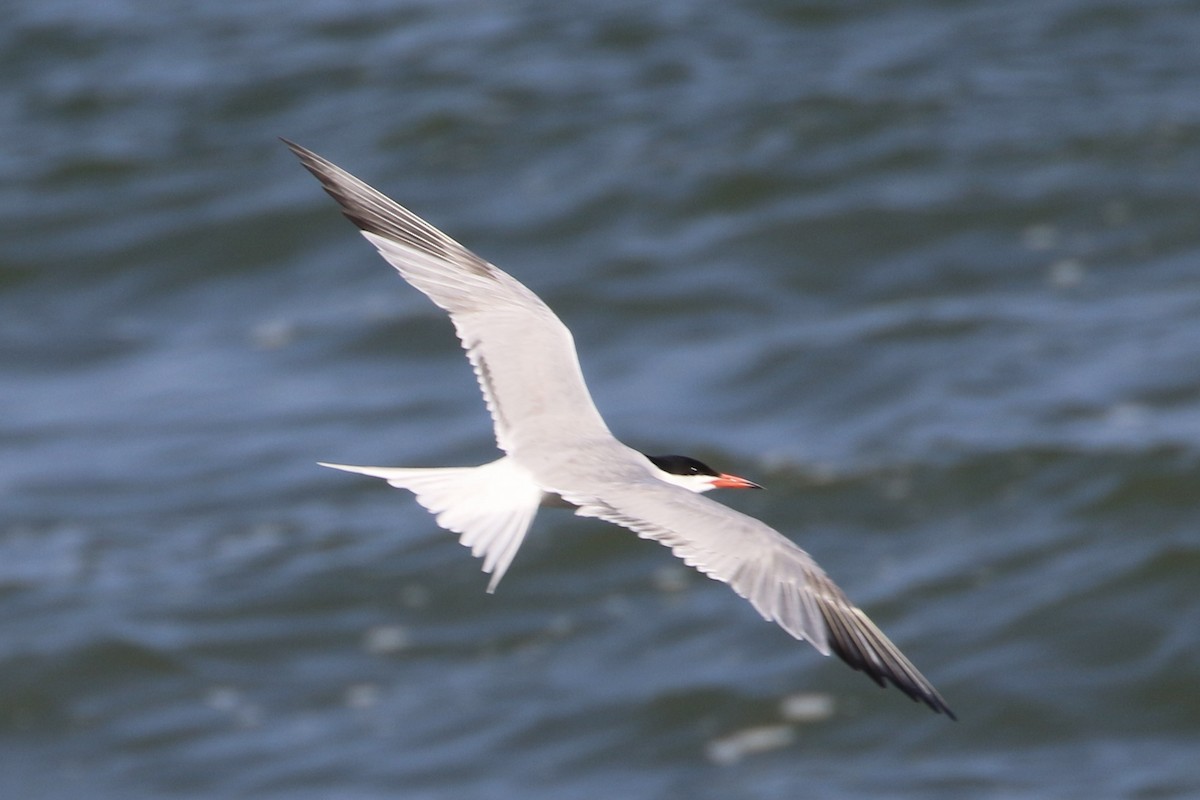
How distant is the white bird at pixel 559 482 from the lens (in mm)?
3791

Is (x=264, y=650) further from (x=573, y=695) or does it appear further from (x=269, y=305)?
(x=269, y=305)

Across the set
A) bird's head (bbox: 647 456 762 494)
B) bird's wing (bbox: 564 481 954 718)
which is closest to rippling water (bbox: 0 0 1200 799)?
bird's head (bbox: 647 456 762 494)

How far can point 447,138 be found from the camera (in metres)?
12.4

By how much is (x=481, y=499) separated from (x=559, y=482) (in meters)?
0.17

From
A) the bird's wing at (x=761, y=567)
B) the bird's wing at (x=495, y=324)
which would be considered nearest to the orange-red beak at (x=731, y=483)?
the bird's wing at (x=495, y=324)

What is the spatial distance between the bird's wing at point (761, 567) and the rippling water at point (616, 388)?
11.8 ft

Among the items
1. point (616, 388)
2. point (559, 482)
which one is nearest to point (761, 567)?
point (559, 482)

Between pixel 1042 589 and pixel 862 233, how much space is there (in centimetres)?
305

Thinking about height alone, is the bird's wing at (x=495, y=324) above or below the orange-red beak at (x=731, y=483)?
above

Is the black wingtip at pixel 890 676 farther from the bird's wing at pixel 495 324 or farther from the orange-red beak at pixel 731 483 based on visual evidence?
the bird's wing at pixel 495 324

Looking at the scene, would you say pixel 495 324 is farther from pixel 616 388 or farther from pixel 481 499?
pixel 616 388

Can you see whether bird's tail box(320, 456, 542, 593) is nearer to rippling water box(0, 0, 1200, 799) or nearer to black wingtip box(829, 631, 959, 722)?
black wingtip box(829, 631, 959, 722)

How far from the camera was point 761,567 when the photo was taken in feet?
12.7

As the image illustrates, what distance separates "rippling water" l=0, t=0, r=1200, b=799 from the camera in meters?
7.93
